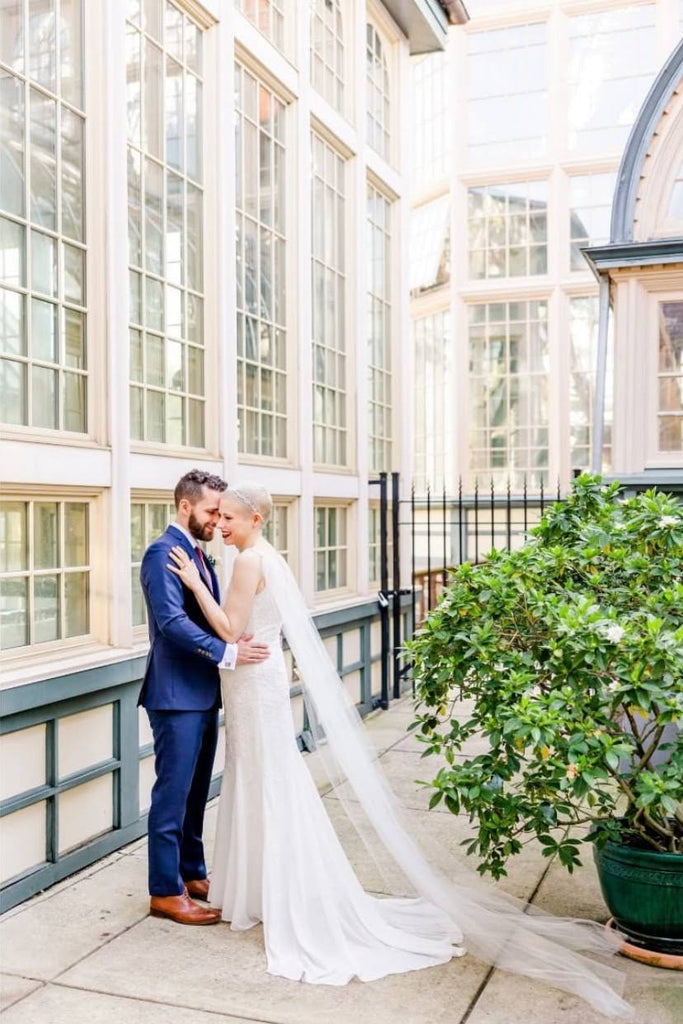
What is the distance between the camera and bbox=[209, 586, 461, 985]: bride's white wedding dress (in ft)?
13.3

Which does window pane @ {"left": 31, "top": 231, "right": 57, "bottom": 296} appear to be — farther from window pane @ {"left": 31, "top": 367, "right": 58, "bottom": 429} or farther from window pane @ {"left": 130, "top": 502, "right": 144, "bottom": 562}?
window pane @ {"left": 130, "top": 502, "right": 144, "bottom": 562}

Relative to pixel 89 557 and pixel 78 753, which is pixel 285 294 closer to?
pixel 89 557

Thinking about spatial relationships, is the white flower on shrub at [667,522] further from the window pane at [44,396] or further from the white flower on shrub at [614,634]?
the window pane at [44,396]

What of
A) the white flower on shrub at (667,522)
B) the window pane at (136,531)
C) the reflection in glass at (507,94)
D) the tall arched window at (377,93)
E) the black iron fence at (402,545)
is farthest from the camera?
the reflection in glass at (507,94)

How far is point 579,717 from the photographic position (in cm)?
377

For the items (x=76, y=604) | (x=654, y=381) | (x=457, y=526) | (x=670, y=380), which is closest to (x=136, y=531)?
(x=76, y=604)

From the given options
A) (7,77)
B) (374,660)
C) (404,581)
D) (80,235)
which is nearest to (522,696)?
(80,235)

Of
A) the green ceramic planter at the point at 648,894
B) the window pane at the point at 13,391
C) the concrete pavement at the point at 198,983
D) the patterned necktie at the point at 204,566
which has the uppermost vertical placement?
the window pane at the point at 13,391

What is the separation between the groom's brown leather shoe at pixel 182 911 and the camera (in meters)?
4.40

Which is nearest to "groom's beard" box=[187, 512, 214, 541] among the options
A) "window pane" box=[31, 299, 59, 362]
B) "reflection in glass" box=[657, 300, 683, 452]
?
"window pane" box=[31, 299, 59, 362]

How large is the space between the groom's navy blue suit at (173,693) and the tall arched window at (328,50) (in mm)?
5396

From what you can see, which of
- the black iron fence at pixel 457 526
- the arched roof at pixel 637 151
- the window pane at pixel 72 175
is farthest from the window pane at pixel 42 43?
the black iron fence at pixel 457 526

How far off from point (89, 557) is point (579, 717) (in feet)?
8.98

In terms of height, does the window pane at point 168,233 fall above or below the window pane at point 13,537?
above
